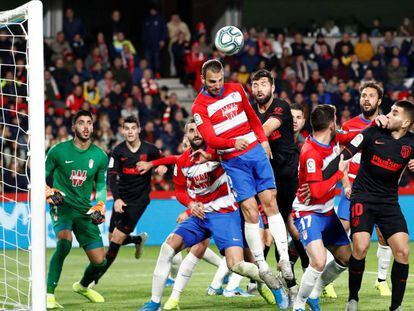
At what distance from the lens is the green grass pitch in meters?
10.3

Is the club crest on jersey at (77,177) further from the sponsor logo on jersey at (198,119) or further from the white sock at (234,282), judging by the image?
the white sock at (234,282)

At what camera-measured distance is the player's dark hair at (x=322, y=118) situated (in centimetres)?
941

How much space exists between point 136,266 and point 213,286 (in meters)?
3.84

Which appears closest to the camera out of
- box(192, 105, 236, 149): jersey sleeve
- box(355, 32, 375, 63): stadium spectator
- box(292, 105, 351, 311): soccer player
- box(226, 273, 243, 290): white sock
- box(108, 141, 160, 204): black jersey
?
box(292, 105, 351, 311): soccer player

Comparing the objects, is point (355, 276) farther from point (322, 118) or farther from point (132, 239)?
point (132, 239)

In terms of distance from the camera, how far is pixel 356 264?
9141mm

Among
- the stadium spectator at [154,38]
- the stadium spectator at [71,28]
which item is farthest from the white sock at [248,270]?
the stadium spectator at [71,28]

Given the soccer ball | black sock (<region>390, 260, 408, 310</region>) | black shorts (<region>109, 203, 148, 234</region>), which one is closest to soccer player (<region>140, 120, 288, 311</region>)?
the soccer ball

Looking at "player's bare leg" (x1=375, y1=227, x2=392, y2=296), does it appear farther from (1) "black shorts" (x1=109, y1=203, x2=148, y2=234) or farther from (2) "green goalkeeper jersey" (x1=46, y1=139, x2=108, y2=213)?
(2) "green goalkeeper jersey" (x1=46, y1=139, x2=108, y2=213)

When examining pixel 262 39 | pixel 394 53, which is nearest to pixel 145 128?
pixel 262 39

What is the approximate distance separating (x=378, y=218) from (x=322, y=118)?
41.4 inches

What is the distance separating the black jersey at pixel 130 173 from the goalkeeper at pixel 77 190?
1.59 meters

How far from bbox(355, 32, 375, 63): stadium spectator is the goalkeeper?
1503cm

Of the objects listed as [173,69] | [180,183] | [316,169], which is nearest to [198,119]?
[180,183]
